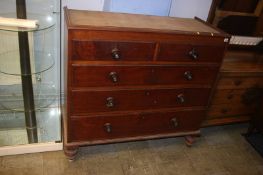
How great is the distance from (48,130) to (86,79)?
0.69 metres

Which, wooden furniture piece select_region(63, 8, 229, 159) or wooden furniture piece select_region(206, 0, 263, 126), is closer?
wooden furniture piece select_region(63, 8, 229, 159)

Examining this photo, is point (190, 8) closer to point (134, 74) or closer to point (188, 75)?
point (188, 75)

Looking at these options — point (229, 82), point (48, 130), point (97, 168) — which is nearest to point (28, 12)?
point (48, 130)

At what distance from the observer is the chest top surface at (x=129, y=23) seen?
57.9 inches

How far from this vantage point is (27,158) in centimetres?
187

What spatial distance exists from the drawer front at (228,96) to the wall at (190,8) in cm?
68

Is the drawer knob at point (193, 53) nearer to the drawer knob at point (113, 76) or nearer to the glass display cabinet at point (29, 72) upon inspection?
the drawer knob at point (113, 76)

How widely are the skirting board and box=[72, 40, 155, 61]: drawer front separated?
0.80 metres

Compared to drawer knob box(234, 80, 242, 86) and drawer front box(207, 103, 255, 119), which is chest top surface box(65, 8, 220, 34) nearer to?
drawer knob box(234, 80, 242, 86)

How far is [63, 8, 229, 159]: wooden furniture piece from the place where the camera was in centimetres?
150

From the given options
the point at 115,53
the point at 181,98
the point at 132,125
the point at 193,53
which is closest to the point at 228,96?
the point at 181,98

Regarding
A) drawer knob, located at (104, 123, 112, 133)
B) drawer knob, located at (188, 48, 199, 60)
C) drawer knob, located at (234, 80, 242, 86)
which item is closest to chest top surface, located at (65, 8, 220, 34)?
drawer knob, located at (188, 48, 199, 60)

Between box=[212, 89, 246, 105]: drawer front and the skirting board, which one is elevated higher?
box=[212, 89, 246, 105]: drawer front

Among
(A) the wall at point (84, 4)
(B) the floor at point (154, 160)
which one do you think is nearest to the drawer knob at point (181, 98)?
(B) the floor at point (154, 160)
